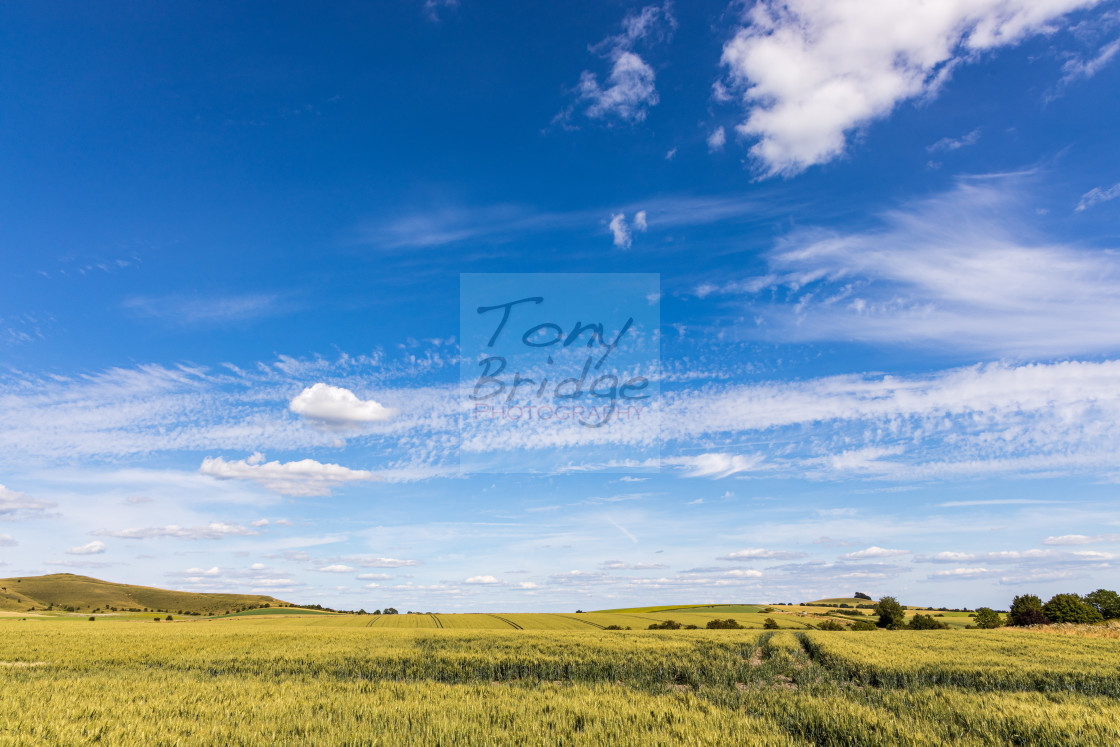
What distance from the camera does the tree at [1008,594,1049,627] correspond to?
8425 cm

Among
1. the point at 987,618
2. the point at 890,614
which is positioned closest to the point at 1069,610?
the point at 987,618

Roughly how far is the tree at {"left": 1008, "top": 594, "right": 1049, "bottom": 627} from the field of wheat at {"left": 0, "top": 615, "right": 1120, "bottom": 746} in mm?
74126

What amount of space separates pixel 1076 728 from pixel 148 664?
35.5m

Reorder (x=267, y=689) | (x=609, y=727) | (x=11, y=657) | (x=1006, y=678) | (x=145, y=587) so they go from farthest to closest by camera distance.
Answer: (x=145, y=587) < (x=11, y=657) < (x=1006, y=678) < (x=267, y=689) < (x=609, y=727)

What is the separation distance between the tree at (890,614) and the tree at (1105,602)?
30282 millimetres

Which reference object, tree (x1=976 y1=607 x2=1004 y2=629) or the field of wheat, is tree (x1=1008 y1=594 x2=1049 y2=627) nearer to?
tree (x1=976 y1=607 x2=1004 y2=629)

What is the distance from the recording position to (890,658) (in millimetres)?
26547

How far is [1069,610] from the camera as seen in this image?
8494cm

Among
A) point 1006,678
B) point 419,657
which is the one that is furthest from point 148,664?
point 1006,678

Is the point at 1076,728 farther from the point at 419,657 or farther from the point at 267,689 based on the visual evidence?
the point at 419,657

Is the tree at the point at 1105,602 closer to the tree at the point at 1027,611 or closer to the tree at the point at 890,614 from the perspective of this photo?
the tree at the point at 1027,611

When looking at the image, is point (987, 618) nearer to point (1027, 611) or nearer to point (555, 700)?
point (1027, 611)

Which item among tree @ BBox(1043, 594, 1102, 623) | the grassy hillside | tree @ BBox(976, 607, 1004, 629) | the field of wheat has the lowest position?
the grassy hillside

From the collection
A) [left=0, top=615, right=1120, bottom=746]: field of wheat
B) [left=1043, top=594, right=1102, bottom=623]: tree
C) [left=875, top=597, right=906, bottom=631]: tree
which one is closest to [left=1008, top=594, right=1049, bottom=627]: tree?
[left=1043, top=594, right=1102, bottom=623]: tree
